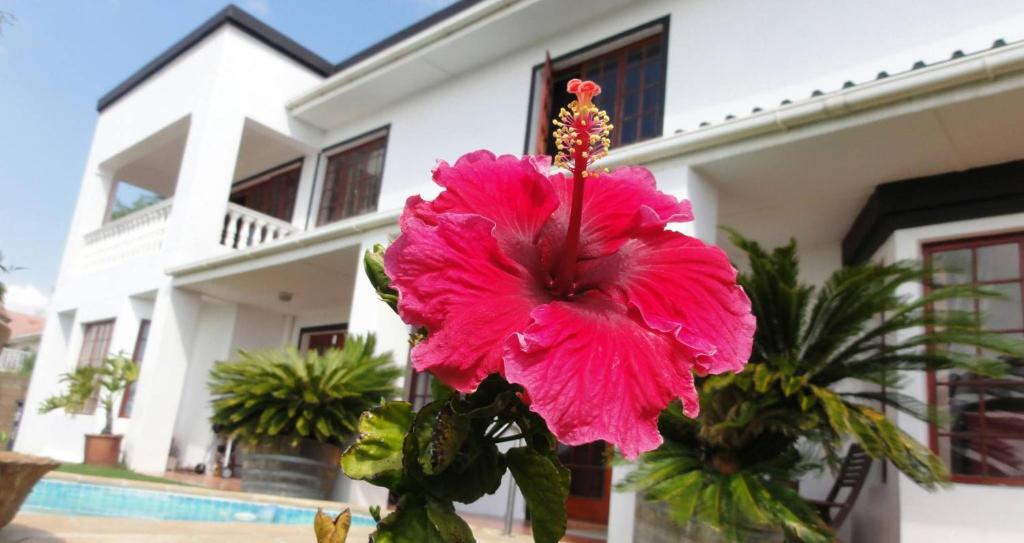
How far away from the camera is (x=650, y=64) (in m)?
7.67

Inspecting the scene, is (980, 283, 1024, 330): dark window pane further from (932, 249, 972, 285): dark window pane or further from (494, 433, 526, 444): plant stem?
(494, 433, 526, 444): plant stem

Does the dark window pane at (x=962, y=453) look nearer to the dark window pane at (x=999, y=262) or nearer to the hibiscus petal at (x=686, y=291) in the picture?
the dark window pane at (x=999, y=262)

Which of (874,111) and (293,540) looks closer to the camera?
(293,540)

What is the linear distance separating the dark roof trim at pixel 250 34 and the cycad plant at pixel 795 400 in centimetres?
915

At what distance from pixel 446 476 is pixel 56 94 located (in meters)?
12.6

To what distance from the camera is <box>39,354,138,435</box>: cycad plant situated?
33.9 feet

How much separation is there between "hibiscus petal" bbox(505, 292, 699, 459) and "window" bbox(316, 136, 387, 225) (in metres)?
9.87

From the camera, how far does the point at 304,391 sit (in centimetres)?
721

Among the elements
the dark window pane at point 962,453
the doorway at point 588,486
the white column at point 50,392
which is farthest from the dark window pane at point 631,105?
the white column at point 50,392

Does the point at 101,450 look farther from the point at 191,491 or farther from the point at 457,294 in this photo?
the point at 457,294

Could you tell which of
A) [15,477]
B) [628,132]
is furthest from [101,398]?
[15,477]

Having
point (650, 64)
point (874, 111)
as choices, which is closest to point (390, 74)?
point (650, 64)

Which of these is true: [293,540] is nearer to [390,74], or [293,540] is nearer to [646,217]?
[646,217]

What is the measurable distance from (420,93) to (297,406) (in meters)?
4.73
